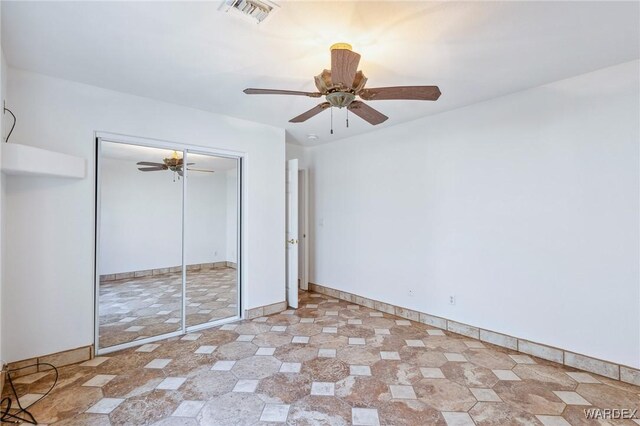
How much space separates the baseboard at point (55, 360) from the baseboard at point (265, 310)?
1629 mm

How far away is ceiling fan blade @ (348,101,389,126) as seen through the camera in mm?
2430

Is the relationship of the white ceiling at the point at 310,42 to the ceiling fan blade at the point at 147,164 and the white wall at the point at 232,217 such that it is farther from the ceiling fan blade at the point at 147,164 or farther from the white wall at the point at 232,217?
the white wall at the point at 232,217

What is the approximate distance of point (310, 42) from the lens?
216 cm

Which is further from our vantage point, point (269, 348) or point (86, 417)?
point (269, 348)

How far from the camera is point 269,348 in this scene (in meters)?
3.10

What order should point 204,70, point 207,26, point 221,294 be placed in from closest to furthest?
point 207,26
point 204,70
point 221,294

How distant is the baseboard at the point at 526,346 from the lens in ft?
8.22

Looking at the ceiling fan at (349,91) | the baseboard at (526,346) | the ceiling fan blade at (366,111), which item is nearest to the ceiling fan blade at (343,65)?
the ceiling fan at (349,91)

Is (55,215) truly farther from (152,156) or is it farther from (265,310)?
(265,310)

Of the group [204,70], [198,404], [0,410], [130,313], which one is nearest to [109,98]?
[204,70]

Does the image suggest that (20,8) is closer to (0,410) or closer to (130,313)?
(0,410)

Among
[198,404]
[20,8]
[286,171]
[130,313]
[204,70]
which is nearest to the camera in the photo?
[20,8]

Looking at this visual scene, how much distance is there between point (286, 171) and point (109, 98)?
2307 mm

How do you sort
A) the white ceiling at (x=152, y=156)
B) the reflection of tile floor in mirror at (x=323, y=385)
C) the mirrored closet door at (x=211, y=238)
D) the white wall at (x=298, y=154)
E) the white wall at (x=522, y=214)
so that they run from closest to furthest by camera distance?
the reflection of tile floor in mirror at (x=323, y=385) < the white wall at (x=522, y=214) < the white ceiling at (x=152, y=156) < the mirrored closet door at (x=211, y=238) < the white wall at (x=298, y=154)
